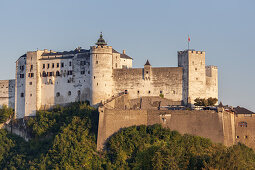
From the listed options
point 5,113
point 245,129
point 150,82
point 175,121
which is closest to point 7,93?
point 5,113

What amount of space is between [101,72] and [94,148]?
12.4 m

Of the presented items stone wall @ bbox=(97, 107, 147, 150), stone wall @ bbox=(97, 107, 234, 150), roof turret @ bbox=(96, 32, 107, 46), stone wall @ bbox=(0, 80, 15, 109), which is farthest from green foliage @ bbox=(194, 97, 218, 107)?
stone wall @ bbox=(0, 80, 15, 109)

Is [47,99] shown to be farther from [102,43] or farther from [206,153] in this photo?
[206,153]

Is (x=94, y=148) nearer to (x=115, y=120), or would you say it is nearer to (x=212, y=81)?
(x=115, y=120)

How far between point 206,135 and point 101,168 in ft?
40.3

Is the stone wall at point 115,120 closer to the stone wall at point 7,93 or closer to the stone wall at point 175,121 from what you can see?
the stone wall at point 175,121

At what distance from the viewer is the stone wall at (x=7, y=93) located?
281ft

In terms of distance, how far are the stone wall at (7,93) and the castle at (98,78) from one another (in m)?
1.28

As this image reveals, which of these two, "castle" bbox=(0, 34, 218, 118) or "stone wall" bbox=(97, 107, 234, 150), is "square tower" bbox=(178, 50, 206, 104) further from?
"stone wall" bbox=(97, 107, 234, 150)

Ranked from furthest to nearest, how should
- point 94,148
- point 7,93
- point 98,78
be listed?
point 7,93 < point 98,78 < point 94,148

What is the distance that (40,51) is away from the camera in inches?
3290

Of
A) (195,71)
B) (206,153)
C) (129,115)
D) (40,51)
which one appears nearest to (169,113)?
(129,115)

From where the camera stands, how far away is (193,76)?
3019 inches

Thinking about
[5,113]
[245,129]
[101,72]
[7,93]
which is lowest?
[245,129]
